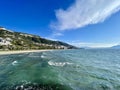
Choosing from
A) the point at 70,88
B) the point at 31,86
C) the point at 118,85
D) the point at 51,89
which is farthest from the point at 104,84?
the point at 31,86

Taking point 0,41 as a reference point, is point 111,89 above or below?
below

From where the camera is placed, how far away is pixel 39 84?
19.4 meters

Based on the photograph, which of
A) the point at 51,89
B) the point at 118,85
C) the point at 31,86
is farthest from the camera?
the point at 118,85

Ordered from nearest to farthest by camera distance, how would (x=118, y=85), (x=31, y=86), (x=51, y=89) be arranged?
(x=51, y=89), (x=31, y=86), (x=118, y=85)

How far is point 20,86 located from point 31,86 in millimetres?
1219

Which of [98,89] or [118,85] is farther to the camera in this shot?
[118,85]

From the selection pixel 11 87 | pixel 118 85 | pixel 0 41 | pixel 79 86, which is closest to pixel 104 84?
pixel 118 85

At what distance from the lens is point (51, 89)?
17.5 m

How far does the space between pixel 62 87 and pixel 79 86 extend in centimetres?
206

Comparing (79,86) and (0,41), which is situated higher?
(0,41)

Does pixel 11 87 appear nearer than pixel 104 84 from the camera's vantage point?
Yes

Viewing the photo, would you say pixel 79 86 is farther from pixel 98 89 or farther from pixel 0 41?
pixel 0 41

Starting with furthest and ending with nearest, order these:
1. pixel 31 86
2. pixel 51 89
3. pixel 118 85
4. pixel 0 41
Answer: pixel 0 41, pixel 118 85, pixel 31 86, pixel 51 89

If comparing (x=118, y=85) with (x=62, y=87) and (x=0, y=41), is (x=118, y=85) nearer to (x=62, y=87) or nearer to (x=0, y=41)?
(x=62, y=87)
